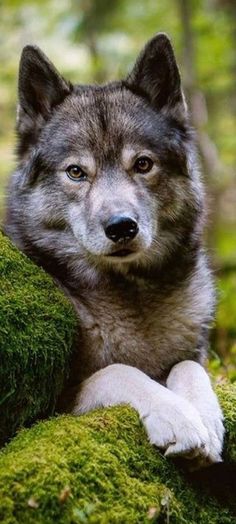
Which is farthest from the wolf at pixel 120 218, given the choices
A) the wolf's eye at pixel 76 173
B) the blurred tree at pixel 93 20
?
the blurred tree at pixel 93 20

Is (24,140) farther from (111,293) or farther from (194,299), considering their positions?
(194,299)

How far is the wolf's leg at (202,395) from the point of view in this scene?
2975mm

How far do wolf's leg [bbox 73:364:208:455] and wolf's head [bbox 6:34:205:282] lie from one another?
2.14ft

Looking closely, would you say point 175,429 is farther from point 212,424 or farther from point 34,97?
point 34,97

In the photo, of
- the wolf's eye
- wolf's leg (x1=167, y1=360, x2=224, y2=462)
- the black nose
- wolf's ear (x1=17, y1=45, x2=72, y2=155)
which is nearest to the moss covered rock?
wolf's leg (x1=167, y1=360, x2=224, y2=462)

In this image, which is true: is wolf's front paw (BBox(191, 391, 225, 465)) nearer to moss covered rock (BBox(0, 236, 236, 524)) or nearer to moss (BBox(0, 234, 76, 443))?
moss covered rock (BBox(0, 236, 236, 524))

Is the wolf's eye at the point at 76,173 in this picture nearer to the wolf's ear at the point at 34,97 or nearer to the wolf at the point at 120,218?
the wolf at the point at 120,218

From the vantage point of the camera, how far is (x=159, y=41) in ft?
13.3

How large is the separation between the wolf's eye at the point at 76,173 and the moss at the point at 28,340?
2.00 feet

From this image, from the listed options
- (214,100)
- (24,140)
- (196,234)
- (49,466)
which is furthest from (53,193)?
(214,100)

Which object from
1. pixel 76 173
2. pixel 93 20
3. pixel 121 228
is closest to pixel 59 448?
pixel 121 228

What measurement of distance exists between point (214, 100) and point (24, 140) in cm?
1475

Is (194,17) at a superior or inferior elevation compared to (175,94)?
superior

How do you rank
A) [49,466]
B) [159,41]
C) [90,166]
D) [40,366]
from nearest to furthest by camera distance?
[49,466] < [40,366] < [90,166] < [159,41]
